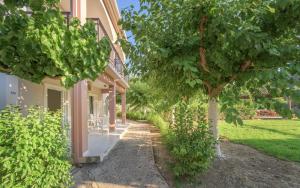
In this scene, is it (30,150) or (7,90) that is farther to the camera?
(7,90)

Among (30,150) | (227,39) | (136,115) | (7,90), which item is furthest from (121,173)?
(136,115)

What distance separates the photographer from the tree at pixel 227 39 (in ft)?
13.3

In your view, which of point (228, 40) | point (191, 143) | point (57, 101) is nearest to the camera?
point (228, 40)

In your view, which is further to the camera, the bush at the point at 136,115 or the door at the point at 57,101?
the bush at the point at 136,115

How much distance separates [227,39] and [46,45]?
2962 mm

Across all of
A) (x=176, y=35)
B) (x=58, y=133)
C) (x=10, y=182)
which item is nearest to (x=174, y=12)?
(x=176, y=35)

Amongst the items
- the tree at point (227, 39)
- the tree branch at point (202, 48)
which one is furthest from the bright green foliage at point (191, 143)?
the tree branch at point (202, 48)

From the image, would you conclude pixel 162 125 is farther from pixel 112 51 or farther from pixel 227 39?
pixel 227 39

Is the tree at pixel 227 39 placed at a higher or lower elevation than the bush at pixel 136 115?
higher

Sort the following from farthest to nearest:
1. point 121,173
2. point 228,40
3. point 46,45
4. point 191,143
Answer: point 121,173, point 191,143, point 228,40, point 46,45

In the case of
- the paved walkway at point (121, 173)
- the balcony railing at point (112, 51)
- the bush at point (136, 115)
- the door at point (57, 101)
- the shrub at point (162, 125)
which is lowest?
the paved walkway at point (121, 173)

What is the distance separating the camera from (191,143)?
7.55 m

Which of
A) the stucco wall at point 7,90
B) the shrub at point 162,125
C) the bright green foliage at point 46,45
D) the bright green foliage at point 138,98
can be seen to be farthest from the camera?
the bright green foliage at point 138,98

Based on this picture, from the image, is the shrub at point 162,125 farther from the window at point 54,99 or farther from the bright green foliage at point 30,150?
the bright green foliage at point 30,150
